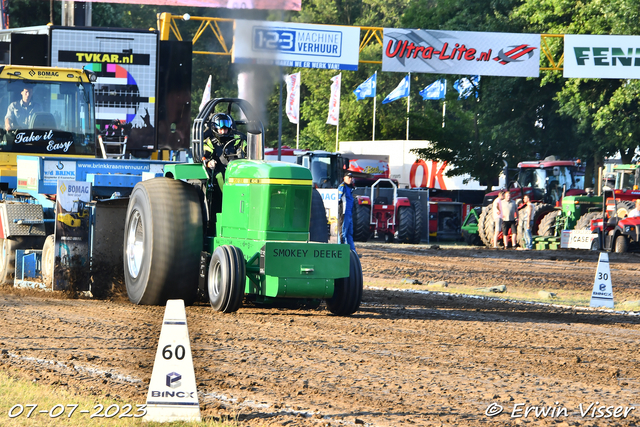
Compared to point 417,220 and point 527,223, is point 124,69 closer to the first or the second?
point 527,223

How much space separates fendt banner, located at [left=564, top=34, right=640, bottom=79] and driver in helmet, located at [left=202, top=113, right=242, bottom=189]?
55.6 ft

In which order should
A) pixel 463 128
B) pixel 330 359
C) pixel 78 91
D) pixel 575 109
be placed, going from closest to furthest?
pixel 330 359 < pixel 78 91 < pixel 575 109 < pixel 463 128

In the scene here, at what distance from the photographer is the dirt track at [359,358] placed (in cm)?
576

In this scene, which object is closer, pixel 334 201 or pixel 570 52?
pixel 334 201

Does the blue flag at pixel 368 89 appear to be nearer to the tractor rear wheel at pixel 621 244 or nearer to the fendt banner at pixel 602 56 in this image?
the fendt banner at pixel 602 56

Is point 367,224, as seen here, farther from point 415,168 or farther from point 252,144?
point 252,144

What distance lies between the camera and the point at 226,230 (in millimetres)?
10188

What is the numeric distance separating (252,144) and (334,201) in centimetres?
1127

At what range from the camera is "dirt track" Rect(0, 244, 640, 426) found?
576 centimetres

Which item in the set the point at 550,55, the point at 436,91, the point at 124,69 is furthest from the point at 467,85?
the point at 124,69

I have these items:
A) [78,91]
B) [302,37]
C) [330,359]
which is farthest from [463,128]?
[330,359]

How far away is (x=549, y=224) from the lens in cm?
2625

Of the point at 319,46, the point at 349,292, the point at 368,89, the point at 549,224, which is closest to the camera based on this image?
the point at 349,292

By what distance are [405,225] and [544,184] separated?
460 cm
